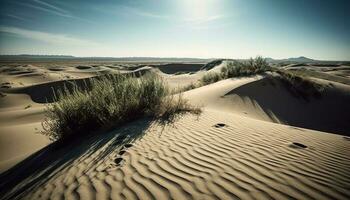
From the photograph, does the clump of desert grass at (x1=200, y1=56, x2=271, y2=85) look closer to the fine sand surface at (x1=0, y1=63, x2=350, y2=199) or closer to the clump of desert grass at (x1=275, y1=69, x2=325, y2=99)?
the clump of desert grass at (x1=275, y1=69, x2=325, y2=99)

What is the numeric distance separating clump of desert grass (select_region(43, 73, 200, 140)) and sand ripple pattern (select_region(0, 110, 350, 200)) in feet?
3.63

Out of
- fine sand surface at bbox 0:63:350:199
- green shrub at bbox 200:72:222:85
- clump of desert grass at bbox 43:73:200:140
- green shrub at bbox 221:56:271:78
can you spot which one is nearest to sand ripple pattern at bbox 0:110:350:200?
fine sand surface at bbox 0:63:350:199

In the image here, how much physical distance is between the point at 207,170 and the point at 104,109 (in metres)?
3.23

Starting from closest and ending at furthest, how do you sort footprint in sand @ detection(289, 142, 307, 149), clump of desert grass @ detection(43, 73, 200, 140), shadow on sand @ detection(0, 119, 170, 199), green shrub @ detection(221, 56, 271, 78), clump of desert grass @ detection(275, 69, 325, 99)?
shadow on sand @ detection(0, 119, 170, 199) < footprint in sand @ detection(289, 142, 307, 149) < clump of desert grass @ detection(43, 73, 200, 140) < clump of desert grass @ detection(275, 69, 325, 99) < green shrub @ detection(221, 56, 271, 78)

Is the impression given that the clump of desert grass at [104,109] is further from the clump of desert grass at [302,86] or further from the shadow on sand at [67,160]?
the clump of desert grass at [302,86]

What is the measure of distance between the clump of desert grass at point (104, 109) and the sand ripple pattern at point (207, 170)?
111 cm

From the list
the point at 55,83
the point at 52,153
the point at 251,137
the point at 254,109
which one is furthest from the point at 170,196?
the point at 55,83

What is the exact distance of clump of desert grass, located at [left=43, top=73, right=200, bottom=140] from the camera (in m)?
5.07

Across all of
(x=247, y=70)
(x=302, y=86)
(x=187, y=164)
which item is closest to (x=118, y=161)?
(x=187, y=164)

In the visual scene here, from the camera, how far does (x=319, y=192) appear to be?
2.27 m

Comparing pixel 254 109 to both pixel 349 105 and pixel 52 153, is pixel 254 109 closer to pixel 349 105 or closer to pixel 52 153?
pixel 349 105

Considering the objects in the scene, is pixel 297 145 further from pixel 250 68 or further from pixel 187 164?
pixel 250 68

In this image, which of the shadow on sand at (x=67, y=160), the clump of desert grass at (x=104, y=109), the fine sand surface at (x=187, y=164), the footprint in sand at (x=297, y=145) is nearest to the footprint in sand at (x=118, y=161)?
the fine sand surface at (x=187, y=164)

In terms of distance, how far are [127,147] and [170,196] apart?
162cm
